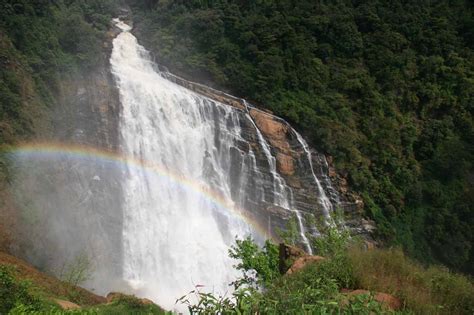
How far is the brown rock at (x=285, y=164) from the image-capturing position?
2878cm

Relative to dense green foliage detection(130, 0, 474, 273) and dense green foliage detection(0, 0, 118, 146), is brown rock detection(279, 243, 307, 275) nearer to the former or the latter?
dense green foliage detection(0, 0, 118, 146)

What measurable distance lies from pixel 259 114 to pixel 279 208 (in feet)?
25.0

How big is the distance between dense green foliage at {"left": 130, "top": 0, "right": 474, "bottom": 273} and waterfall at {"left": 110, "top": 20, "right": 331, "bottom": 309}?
454 centimetres

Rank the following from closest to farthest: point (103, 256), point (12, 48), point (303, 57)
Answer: point (103, 256) < point (12, 48) < point (303, 57)

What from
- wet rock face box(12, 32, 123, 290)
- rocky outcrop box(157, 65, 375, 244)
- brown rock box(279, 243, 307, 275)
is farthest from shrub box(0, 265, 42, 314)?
rocky outcrop box(157, 65, 375, 244)

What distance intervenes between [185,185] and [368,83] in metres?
21.9

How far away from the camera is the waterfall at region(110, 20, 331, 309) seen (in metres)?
21.8

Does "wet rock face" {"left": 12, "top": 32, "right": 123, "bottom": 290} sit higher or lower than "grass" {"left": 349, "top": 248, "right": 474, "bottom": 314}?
lower

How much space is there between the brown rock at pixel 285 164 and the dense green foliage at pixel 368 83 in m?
4.13

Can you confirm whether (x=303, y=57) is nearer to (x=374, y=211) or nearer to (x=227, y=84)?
(x=227, y=84)

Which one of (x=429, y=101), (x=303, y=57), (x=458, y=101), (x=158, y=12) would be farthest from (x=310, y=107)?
(x=158, y=12)

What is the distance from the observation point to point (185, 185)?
81.8ft

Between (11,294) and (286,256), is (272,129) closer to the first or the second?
(286,256)

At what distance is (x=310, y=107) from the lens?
34.8 metres
